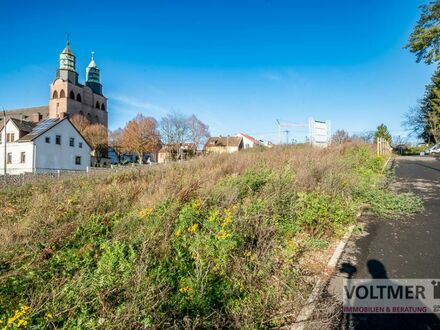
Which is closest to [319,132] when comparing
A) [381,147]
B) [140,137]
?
[381,147]

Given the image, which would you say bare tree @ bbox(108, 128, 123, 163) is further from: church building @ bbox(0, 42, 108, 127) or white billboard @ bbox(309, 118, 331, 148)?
white billboard @ bbox(309, 118, 331, 148)

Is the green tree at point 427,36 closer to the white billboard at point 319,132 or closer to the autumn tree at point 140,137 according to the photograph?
the white billboard at point 319,132

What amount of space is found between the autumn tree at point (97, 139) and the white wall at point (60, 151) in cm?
1147

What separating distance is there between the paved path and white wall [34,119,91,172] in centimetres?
3806

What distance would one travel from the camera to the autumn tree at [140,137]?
185ft

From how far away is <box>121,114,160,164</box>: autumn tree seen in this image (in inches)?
2222

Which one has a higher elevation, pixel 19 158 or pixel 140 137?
pixel 140 137

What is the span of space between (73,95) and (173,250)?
76315mm

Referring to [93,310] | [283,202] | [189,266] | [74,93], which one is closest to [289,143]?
[283,202]

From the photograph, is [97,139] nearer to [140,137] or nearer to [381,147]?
[140,137]

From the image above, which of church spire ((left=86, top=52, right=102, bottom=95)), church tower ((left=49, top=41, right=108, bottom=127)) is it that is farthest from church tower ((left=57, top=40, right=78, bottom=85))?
church spire ((left=86, top=52, right=102, bottom=95))

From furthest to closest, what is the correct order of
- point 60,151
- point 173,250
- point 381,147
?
point 60,151, point 381,147, point 173,250

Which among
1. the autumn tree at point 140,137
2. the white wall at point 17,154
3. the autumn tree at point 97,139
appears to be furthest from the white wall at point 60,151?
the autumn tree at point 140,137

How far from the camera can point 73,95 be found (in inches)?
2657
